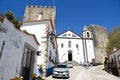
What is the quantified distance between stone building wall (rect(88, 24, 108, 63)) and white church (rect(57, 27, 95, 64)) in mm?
8710

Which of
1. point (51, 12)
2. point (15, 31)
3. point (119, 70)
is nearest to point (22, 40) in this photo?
point (15, 31)

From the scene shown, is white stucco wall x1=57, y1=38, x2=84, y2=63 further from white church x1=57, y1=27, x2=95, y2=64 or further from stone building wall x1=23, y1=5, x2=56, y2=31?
stone building wall x1=23, y1=5, x2=56, y2=31

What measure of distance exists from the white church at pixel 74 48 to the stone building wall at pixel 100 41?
28.6 ft

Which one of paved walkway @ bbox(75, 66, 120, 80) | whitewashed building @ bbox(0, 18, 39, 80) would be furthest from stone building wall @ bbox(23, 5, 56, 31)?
whitewashed building @ bbox(0, 18, 39, 80)

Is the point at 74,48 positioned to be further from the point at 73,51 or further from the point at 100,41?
the point at 100,41

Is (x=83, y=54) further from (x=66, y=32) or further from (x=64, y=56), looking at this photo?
(x=66, y=32)

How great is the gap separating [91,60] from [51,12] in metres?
19.0

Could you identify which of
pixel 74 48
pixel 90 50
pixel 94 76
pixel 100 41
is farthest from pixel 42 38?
pixel 100 41

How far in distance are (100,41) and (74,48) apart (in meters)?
17.2

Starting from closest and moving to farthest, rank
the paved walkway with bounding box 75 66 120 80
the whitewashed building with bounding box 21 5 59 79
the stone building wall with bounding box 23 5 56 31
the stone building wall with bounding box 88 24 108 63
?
1. the paved walkway with bounding box 75 66 120 80
2. the whitewashed building with bounding box 21 5 59 79
3. the stone building wall with bounding box 23 5 56 31
4. the stone building wall with bounding box 88 24 108 63

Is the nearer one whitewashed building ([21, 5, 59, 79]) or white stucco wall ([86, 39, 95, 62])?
whitewashed building ([21, 5, 59, 79])

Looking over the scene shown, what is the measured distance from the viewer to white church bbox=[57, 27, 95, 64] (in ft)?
129

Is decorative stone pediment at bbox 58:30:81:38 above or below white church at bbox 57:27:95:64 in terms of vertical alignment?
above

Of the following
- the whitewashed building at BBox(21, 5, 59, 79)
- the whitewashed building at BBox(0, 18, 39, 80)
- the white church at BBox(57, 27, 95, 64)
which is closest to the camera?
the whitewashed building at BBox(0, 18, 39, 80)
